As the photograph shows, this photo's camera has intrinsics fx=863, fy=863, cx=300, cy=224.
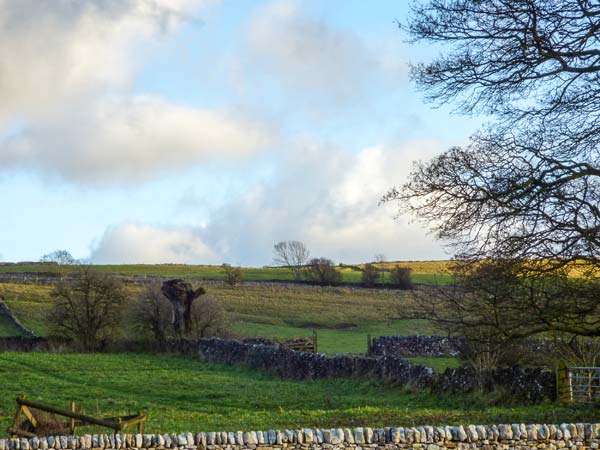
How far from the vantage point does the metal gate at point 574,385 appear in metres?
21.5

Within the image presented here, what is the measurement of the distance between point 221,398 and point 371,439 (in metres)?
14.7

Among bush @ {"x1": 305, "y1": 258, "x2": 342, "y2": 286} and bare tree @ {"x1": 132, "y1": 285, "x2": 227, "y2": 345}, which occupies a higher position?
bush @ {"x1": 305, "y1": 258, "x2": 342, "y2": 286}

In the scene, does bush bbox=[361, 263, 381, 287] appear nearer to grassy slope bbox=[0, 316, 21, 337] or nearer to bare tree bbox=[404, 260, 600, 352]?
grassy slope bbox=[0, 316, 21, 337]

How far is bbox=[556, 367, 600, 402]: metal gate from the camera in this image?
21.5 m

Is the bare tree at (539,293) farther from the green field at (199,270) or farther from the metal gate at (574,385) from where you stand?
the green field at (199,270)

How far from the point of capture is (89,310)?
51438mm

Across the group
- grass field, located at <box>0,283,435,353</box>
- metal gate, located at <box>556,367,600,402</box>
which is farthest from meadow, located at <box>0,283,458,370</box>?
metal gate, located at <box>556,367,600,402</box>

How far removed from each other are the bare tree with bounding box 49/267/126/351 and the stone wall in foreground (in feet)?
126

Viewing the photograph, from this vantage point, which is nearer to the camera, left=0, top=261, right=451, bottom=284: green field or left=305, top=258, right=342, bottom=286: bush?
left=305, top=258, right=342, bottom=286: bush

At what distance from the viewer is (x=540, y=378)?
74.7ft

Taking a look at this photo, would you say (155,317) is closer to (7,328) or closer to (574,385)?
(7,328)

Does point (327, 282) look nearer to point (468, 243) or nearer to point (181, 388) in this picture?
point (181, 388)

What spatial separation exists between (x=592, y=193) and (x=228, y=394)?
18243 millimetres

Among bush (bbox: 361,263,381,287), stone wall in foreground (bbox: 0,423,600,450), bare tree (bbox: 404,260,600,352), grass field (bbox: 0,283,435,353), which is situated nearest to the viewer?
bare tree (bbox: 404,260,600,352)
